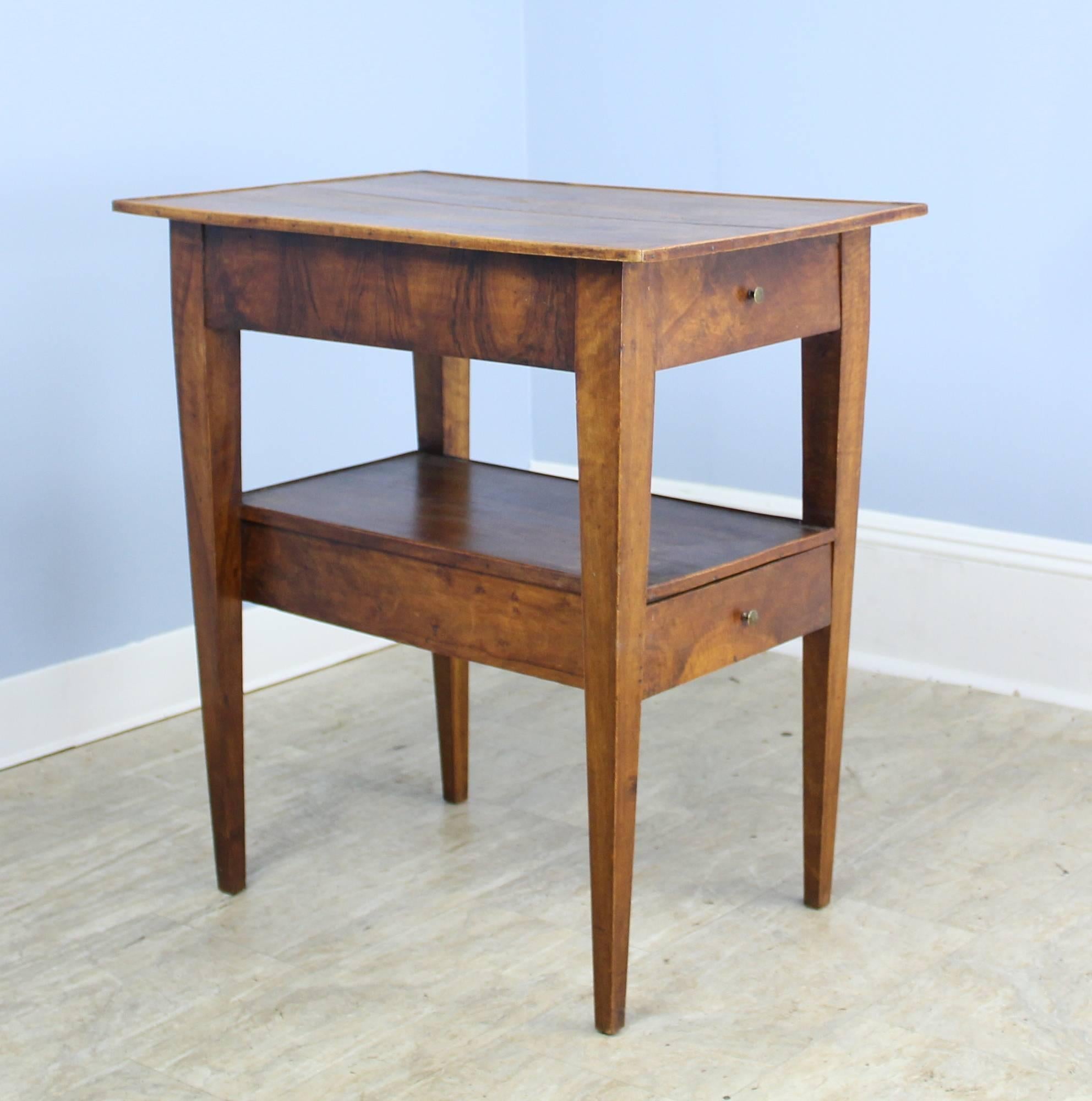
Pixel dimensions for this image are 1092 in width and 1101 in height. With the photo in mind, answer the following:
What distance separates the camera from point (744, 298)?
1434mm

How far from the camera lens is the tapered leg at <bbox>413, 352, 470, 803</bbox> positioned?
6.33 feet

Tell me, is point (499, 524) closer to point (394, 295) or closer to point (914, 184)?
point (394, 295)

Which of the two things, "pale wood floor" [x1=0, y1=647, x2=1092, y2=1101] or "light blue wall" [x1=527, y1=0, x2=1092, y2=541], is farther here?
"light blue wall" [x1=527, y1=0, x2=1092, y2=541]

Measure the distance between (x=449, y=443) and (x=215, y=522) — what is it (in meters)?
0.36

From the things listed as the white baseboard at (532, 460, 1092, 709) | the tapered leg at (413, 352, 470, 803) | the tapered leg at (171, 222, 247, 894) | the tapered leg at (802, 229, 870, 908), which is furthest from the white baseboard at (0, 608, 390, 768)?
the tapered leg at (802, 229, 870, 908)

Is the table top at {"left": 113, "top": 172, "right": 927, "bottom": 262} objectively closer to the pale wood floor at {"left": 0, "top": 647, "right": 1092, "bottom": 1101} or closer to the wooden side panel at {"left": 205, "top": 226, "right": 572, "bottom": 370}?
the wooden side panel at {"left": 205, "top": 226, "right": 572, "bottom": 370}

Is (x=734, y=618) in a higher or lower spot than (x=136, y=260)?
lower

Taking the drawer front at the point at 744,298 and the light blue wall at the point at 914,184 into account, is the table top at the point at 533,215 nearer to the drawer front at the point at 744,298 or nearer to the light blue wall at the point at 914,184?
the drawer front at the point at 744,298

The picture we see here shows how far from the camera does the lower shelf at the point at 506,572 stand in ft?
4.85

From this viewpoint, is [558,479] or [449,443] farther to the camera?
[449,443]

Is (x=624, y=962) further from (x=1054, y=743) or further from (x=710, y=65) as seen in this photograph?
(x=710, y=65)

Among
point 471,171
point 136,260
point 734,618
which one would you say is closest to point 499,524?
point 734,618

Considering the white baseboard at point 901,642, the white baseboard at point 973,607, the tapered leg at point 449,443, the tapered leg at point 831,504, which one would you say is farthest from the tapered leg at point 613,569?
the white baseboard at point 901,642

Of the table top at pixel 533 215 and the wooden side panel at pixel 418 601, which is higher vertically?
the table top at pixel 533 215
